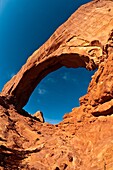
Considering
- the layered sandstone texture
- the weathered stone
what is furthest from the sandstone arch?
the weathered stone

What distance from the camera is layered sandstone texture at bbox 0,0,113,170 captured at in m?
16.7

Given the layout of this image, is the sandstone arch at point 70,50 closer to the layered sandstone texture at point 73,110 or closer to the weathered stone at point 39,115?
the layered sandstone texture at point 73,110

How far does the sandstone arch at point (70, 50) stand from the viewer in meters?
26.5

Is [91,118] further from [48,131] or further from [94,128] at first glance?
[48,131]

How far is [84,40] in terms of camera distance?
28.0m

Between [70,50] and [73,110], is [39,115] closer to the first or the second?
[70,50]

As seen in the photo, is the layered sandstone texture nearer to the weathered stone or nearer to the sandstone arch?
the sandstone arch

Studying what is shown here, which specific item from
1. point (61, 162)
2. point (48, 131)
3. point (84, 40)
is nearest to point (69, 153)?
point (61, 162)

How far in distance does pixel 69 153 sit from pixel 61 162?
1226 mm

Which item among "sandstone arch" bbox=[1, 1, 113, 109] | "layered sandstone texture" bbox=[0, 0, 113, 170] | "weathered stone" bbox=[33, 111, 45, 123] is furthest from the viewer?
"weathered stone" bbox=[33, 111, 45, 123]

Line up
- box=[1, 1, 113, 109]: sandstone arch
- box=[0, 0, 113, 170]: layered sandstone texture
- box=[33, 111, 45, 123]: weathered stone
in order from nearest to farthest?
box=[0, 0, 113, 170]: layered sandstone texture, box=[1, 1, 113, 109]: sandstone arch, box=[33, 111, 45, 123]: weathered stone

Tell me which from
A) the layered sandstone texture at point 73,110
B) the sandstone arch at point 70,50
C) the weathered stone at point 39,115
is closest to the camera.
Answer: the layered sandstone texture at point 73,110

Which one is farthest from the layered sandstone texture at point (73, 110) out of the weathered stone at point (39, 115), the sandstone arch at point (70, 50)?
the weathered stone at point (39, 115)

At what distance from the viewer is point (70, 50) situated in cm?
2895
